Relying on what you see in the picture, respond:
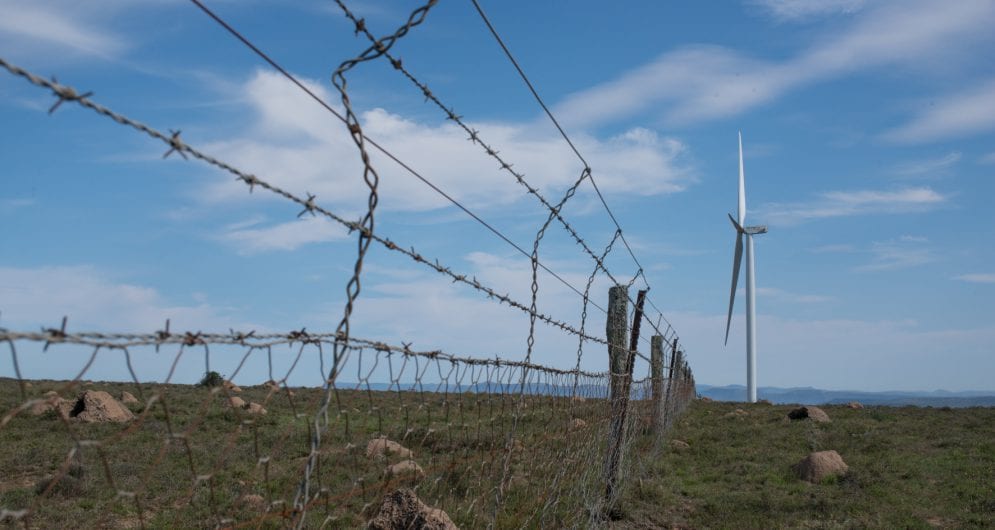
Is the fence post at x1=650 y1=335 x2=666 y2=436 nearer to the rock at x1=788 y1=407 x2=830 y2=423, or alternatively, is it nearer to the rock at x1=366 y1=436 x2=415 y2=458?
the rock at x1=366 y1=436 x2=415 y2=458

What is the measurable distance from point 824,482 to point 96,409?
16.5 meters

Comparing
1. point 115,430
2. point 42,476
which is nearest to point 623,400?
point 42,476

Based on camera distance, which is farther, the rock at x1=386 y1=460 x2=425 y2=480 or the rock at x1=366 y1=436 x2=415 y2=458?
the rock at x1=386 y1=460 x2=425 y2=480

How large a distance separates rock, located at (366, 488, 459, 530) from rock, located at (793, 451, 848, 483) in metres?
8.76

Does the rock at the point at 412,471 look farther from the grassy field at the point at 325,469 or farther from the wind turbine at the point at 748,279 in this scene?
the wind turbine at the point at 748,279

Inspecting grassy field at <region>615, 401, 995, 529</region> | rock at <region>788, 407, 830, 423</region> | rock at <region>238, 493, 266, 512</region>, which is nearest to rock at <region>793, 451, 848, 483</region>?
grassy field at <region>615, 401, 995, 529</region>

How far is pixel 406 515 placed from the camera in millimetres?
6773

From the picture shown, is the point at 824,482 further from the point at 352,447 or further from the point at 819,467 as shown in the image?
the point at 352,447

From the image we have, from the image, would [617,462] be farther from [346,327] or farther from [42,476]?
[42,476]

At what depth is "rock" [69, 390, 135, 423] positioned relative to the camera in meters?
19.8

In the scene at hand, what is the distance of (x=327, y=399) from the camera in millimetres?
2656

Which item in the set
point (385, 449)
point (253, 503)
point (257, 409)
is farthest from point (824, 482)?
point (257, 409)

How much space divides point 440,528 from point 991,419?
944 inches

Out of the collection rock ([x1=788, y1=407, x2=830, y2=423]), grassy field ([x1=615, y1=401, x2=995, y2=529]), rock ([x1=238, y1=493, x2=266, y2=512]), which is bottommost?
rock ([x1=238, y1=493, x2=266, y2=512])
